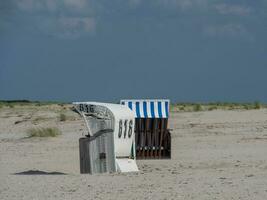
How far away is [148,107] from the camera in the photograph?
22.8 meters

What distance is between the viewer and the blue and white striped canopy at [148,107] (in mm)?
22859

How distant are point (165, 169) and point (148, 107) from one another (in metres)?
3.72

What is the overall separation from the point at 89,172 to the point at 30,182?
2155 mm

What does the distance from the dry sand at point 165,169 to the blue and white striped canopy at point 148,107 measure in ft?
4.35

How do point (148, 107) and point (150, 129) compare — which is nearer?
point (148, 107)

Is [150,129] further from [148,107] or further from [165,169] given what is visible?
[165,169]

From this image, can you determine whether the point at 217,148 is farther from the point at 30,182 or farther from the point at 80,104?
the point at 30,182

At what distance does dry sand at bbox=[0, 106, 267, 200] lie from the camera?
1418 centimetres

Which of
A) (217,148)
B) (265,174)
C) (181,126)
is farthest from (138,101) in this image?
(181,126)

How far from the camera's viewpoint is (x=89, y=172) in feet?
58.8

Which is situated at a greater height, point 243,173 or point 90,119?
point 90,119

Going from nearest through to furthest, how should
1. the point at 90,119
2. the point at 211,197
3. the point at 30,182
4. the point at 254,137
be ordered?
the point at 211,197, the point at 30,182, the point at 90,119, the point at 254,137

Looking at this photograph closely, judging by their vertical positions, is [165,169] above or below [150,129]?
below

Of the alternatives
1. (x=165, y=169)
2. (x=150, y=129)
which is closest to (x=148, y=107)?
(x=150, y=129)
